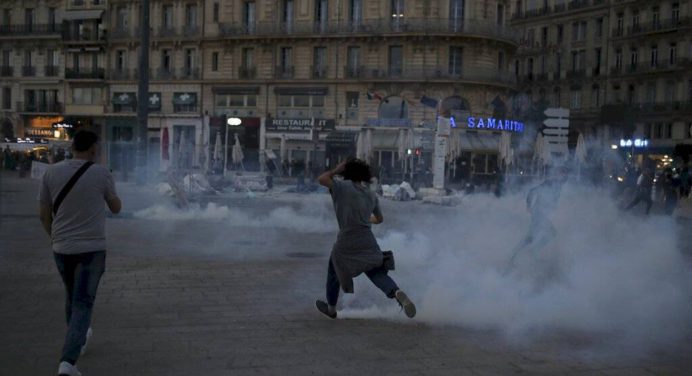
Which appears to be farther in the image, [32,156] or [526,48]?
[526,48]

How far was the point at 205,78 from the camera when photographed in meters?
52.2

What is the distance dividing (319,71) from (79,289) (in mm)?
44783

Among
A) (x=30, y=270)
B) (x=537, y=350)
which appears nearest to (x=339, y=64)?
(x=30, y=270)

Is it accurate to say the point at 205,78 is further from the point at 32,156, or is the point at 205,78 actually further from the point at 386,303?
the point at 386,303

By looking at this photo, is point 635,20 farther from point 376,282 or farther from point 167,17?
point 376,282

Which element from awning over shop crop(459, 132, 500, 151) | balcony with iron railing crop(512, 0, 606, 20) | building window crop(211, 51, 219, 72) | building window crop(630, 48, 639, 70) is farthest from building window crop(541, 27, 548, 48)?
building window crop(211, 51, 219, 72)

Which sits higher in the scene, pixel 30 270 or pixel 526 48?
pixel 526 48

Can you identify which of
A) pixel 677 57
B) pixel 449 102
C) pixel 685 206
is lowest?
pixel 685 206

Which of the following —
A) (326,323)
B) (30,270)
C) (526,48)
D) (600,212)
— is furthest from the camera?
(526,48)

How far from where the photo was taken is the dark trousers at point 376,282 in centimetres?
702

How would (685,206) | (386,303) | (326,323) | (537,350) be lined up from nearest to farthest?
(537,350) < (326,323) < (386,303) < (685,206)

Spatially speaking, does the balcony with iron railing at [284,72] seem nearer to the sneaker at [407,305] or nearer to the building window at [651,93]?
the building window at [651,93]

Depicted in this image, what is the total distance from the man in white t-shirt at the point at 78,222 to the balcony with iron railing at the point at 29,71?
58.6 meters

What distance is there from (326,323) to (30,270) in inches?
201
